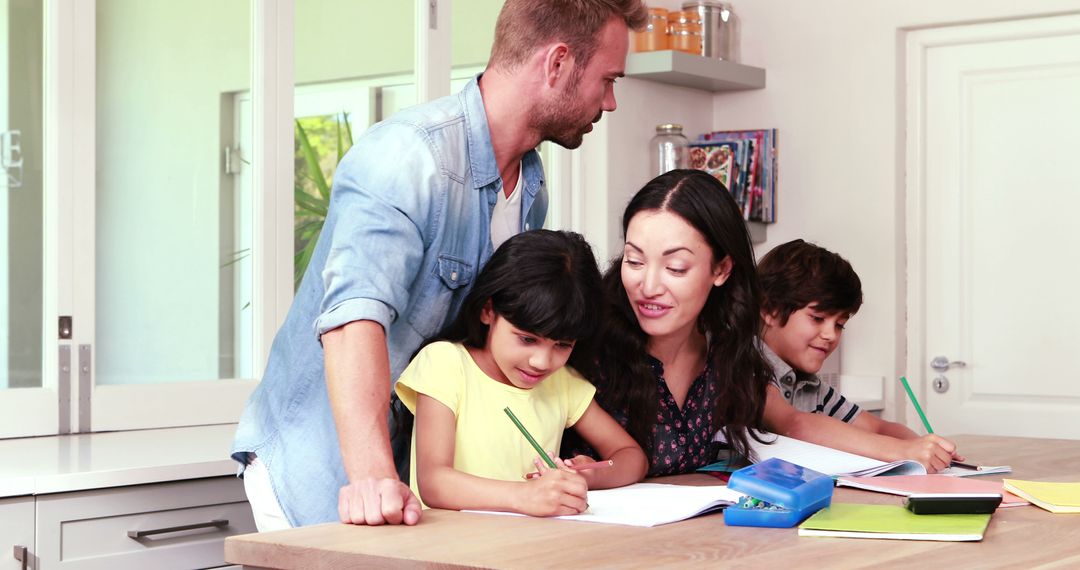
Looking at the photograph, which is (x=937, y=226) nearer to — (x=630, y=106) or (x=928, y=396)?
(x=928, y=396)

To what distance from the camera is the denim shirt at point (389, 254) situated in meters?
1.55

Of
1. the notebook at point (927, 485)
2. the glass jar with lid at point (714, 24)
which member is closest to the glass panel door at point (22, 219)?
the notebook at point (927, 485)

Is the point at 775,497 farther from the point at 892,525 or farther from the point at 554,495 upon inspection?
the point at 554,495

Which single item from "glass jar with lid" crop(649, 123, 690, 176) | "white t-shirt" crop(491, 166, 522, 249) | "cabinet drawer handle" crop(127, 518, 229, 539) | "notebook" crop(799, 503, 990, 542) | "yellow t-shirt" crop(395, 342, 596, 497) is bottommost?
"cabinet drawer handle" crop(127, 518, 229, 539)

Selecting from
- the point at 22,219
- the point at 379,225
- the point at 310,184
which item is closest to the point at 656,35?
the point at 310,184

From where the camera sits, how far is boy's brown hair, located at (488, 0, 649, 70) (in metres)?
1.69

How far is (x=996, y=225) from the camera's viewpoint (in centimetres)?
386

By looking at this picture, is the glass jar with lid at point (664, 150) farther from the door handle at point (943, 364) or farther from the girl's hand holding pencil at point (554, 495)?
the girl's hand holding pencil at point (554, 495)

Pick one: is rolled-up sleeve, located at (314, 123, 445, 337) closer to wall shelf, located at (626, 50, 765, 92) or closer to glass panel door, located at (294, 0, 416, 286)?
glass panel door, located at (294, 0, 416, 286)

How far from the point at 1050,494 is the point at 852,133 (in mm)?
2559

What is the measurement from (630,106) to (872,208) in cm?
83

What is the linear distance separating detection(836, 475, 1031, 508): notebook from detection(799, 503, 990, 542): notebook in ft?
0.50

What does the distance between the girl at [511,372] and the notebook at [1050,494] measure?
0.48 meters

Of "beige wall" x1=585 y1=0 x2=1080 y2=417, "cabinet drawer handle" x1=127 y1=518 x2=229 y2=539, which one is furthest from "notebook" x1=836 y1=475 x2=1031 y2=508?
"beige wall" x1=585 y1=0 x2=1080 y2=417
